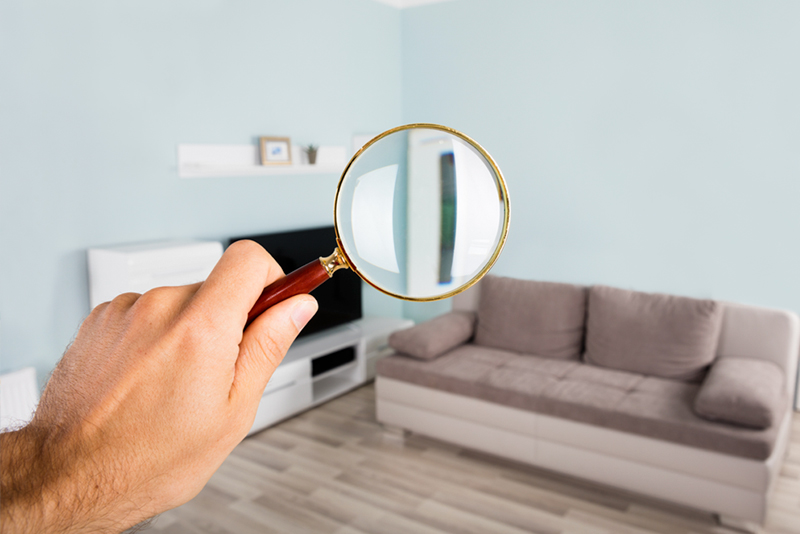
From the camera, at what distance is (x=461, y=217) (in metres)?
0.80

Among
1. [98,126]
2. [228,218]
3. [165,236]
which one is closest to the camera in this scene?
[98,126]

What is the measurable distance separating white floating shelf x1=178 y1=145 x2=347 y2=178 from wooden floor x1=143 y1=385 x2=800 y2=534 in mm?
1490

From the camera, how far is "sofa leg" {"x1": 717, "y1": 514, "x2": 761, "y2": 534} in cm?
234

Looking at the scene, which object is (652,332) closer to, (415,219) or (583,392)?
(583,392)

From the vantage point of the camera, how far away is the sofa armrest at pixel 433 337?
326 cm

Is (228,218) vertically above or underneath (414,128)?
underneath

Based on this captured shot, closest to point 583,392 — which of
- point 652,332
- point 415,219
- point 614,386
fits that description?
point 614,386

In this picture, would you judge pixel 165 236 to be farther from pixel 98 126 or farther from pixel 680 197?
pixel 680 197

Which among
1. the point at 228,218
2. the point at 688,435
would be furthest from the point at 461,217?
the point at 228,218

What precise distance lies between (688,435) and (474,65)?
2815mm

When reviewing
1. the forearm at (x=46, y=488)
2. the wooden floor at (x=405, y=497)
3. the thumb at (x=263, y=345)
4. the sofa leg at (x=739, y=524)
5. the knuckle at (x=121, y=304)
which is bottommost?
the wooden floor at (x=405, y=497)

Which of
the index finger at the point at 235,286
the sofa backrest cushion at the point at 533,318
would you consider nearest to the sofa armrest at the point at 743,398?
the sofa backrest cushion at the point at 533,318

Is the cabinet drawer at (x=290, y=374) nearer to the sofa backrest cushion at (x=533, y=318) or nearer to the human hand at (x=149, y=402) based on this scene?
the sofa backrest cushion at (x=533, y=318)

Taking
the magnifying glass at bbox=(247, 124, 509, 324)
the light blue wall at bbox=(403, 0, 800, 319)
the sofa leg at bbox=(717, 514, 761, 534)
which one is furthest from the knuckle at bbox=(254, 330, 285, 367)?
the light blue wall at bbox=(403, 0, 800, 319)
